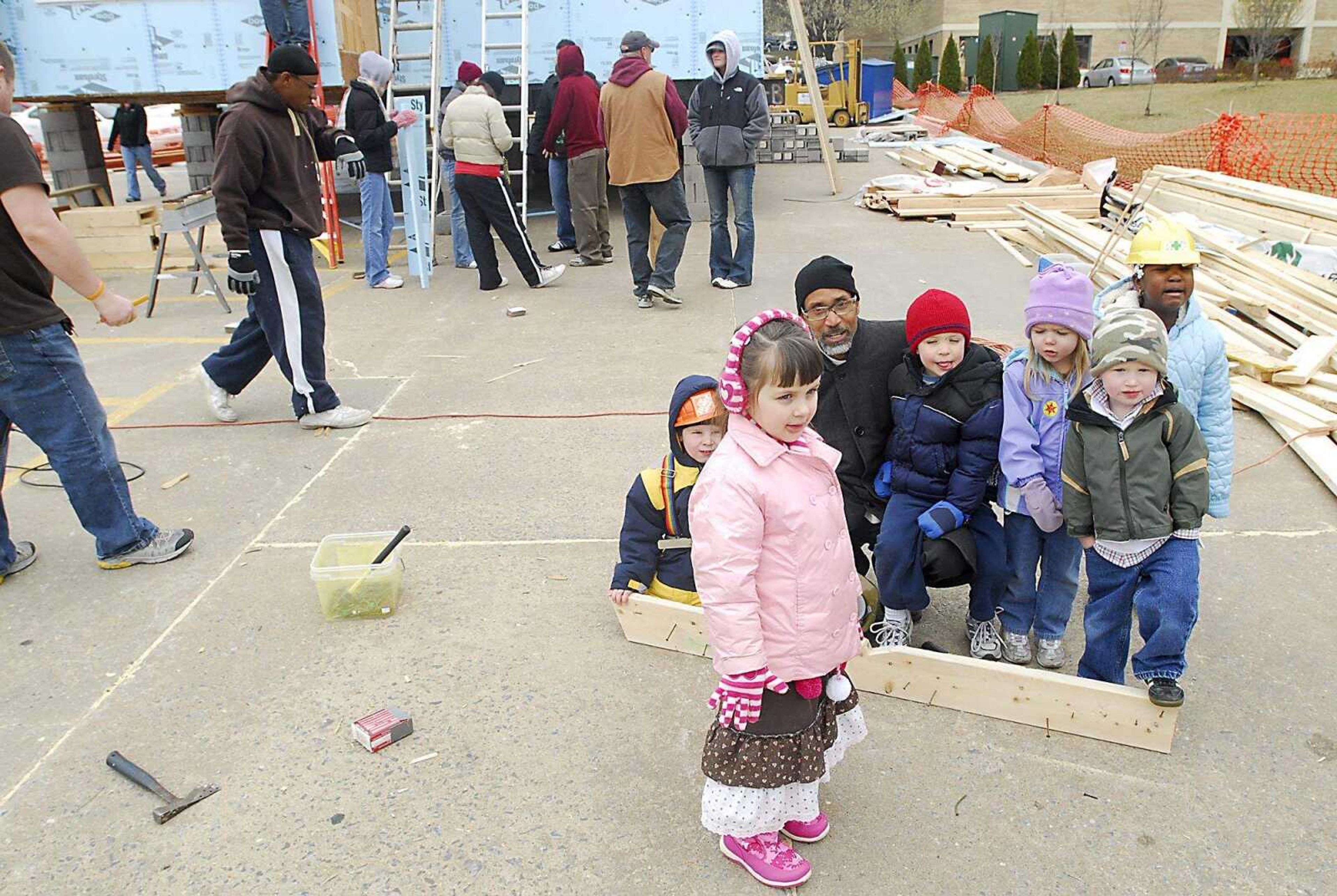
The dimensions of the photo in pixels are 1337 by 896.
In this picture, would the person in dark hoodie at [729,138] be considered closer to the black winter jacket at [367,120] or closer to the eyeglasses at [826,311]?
the black winter jacket at [367,120]

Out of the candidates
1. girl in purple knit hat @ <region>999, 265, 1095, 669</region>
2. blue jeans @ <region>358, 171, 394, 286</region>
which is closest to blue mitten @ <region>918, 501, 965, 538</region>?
girl in purple knit hat @ <region>999, 265, 1095, 669</region>

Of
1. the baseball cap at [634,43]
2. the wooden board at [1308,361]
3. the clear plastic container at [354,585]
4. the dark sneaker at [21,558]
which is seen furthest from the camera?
the baseball cap at [634,43]

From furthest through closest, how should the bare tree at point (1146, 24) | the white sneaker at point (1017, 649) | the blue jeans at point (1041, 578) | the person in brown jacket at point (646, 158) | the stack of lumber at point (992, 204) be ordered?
the bare tree at point (1146, 24) → the stack of lumber at point (992, 204) → the person in brown jacket at point (646, 158) → the white sneaker at point (1017, 649) → the blue jeans at point (1041, 578)

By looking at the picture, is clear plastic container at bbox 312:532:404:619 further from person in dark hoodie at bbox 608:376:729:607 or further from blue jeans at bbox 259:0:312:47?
blue jeans at bbox 259:0:312:47

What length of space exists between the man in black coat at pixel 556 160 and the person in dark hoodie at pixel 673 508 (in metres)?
7.62

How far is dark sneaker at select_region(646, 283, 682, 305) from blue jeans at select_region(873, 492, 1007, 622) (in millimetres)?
5319

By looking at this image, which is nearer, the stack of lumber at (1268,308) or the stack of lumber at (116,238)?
the stack of lumber at (1268,308)

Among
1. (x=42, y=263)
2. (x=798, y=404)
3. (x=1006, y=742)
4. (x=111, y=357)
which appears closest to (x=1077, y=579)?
(x=1006, y=742)

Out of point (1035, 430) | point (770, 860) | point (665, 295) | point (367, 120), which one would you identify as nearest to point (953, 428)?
point (1035, 430)

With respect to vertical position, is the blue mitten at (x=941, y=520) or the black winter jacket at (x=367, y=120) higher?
the black winter jacket at (x=367, y=120)

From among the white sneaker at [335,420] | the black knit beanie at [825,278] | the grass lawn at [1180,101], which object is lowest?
the white sneaker at [335,420]

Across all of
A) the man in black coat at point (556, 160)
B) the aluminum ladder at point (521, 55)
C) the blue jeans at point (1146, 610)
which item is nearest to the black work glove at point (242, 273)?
the blue jeans at point (1146, 610)

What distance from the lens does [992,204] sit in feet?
42.1

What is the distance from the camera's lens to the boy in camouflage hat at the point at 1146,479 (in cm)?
302
